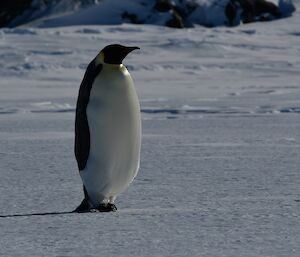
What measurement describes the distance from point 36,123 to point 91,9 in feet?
46.2

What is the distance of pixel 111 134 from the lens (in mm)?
4262

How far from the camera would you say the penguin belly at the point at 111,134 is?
4.19m

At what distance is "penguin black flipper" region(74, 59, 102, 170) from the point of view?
4188 mm

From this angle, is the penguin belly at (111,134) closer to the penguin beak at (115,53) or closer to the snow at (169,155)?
the penguin beak at (115,53)

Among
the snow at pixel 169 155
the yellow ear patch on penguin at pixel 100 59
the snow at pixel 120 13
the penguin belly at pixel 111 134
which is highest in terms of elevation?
the snow at pixel 120 13

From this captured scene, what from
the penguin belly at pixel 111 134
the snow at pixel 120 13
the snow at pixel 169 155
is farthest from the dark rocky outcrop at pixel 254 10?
the penguin belly at pixel 111 134

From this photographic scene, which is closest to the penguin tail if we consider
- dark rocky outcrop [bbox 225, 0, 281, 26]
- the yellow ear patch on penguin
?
the yellow ear patch on penguin

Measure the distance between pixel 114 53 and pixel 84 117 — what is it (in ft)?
1.07

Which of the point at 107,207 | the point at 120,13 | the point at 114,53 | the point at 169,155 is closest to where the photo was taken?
the point at 114,53

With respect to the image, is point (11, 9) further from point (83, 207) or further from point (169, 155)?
point (83, 207)

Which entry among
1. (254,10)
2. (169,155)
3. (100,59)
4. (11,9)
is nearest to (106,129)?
(100,59)

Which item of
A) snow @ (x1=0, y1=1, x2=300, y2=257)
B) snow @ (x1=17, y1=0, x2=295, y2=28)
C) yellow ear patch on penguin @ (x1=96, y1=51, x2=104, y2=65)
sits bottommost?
snow @ (x1=0, y1=1, x2=300, y2=257)

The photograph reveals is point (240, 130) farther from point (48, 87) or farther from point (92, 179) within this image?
point (48, 87)

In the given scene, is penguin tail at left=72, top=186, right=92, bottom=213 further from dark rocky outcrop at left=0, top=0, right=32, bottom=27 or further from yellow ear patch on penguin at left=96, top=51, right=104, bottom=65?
dark rocky outcrop at left=0, top=0, right=32, bottom=27
